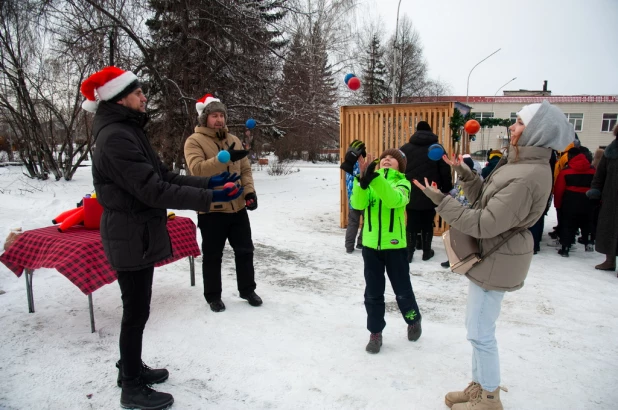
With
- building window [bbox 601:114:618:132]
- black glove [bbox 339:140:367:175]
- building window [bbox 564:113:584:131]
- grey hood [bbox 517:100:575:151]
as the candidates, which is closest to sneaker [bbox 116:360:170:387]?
black glove [bbox 339:140:367:175]

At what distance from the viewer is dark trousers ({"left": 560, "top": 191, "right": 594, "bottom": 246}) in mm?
6809

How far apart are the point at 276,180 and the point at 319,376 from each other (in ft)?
50.5

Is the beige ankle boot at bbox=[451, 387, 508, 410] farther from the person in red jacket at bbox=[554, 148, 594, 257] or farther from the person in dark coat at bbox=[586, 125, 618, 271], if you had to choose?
the person in red jacket at bbox=[554, 148, 594, 257]

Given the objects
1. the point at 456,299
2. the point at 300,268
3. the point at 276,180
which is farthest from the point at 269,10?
the point at 456,299

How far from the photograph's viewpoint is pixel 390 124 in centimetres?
810

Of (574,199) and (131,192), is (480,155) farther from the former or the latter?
(131,192)

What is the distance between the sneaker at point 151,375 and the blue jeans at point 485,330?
225cm

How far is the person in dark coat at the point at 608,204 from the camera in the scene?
581 centimetres

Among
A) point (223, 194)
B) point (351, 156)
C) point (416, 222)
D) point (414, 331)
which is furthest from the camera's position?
point (416, 222)

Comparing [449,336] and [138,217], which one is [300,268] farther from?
[138,217]

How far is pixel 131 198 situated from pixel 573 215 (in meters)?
7.09

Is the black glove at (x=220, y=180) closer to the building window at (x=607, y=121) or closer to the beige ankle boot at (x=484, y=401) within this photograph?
the beige ankle boot at (x=484, y=401)

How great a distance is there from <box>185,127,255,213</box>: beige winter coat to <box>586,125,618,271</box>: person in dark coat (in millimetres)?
5297

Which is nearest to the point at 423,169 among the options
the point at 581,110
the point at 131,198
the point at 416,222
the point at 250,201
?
the point at 416,222
